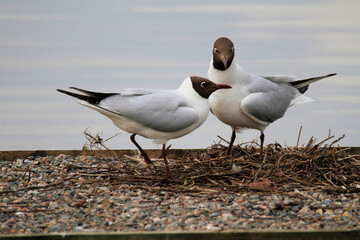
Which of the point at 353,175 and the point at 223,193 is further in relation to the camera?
the point at 353,175

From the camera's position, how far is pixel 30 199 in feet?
18.6

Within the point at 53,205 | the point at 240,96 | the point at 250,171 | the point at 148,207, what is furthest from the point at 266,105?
the point at 53,205

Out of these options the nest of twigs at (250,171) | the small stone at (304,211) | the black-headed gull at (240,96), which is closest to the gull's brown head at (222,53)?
the black-headed gull at (240,96)

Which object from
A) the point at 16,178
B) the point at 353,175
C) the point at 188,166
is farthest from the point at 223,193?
the point at 16,178

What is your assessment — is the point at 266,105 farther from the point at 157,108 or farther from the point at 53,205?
the point at 53,205

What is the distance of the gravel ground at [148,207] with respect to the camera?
4.65m

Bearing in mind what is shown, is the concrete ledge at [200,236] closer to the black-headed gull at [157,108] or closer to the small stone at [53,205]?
the small stone at [53,205]

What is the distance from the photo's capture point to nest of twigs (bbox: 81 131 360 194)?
6.07 meters

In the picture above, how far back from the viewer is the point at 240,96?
670 centimetres

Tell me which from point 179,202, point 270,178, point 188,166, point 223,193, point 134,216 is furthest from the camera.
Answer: point 188,166

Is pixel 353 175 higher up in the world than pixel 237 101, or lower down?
lower down

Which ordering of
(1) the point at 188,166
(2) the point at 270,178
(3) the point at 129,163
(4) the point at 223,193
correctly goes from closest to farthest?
(4) the point at 223,193 → (2) the point at 270,178 → (1) the point at 188,166 → (3) the point at 129,163

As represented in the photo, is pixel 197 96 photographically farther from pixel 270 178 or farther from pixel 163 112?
pixel 270 178

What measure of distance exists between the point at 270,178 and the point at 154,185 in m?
1.42
